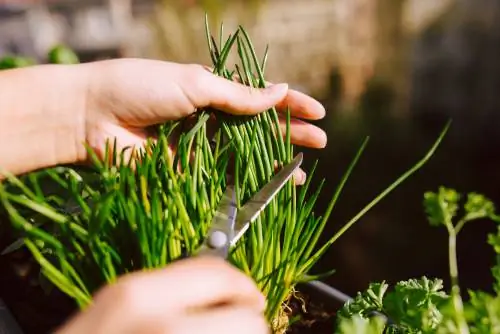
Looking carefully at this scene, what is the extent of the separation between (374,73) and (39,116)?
582 centimetres

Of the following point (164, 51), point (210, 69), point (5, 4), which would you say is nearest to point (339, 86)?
point (164, 51)

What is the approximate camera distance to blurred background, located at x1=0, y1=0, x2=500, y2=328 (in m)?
3.38

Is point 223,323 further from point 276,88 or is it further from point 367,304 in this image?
point 276,88

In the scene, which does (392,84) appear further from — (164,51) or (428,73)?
(164,51)

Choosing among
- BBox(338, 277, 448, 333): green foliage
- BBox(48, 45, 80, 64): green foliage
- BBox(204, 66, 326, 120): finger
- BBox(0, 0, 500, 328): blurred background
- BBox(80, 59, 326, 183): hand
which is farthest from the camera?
BBox(0, 0, 500, 328): blurred background

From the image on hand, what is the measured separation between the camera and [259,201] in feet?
2.41

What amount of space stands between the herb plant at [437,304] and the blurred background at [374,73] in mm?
2140

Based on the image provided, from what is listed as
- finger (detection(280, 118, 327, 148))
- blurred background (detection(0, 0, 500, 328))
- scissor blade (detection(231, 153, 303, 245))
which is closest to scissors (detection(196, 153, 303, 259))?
scissor blade (detection(231, 153, 303, 245))

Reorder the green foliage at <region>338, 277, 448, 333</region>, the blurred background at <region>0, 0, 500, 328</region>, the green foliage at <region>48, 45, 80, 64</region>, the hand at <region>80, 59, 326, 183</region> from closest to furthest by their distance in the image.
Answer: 1. the green foliage at <region>338, 277, 448, 333</region>
2. the hand at <region>80, 59, 326, 183</region>
3. the green foliage at <region>48, 45, 80, 64</region>
4. the blurred background at <region>0, 0, 500, 328</region>

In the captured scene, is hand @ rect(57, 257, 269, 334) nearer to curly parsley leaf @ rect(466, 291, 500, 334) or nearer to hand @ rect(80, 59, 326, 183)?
curly parsley leaf @ rect(466, 291, 500, 334)

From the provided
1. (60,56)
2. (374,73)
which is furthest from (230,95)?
(374,73)

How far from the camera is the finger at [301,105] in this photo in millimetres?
975

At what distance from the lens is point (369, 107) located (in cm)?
600

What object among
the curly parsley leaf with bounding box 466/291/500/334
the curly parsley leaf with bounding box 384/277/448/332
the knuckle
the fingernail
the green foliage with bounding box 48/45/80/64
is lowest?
the curly parsley leaf with bounding box 384/277/448/332
